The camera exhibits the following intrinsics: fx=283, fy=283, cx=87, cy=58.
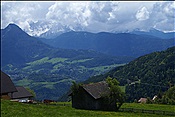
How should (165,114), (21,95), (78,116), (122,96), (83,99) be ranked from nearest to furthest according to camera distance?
(78,116)
(165,114)
(122,96)
(83,99)
(21,95)

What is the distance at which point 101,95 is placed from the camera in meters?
61.9

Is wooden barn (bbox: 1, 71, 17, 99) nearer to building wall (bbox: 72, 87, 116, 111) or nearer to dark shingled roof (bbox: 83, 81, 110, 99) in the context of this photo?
building wall (bbox: 72, 87, 116, 111)

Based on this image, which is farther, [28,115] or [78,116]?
[78,116]

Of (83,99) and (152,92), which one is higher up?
(83,99)

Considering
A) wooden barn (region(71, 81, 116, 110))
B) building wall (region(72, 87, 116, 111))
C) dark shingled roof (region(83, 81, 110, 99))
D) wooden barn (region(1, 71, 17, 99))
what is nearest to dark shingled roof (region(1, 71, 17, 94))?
wooden barn (region(1, 71, 17, 99))

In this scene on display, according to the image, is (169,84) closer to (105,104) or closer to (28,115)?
(105,104)

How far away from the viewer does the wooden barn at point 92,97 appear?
61781 millimetres

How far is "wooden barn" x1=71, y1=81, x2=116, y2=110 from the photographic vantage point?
61781mm

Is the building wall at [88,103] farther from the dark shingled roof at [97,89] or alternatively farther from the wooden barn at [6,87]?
the wooden barn at [6,87]

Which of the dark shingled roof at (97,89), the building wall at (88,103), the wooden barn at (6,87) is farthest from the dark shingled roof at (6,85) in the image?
the dark shingled roof at (97,89)

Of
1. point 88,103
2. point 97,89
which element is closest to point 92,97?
point 88,103

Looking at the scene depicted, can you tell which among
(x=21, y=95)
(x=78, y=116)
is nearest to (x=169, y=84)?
(x=21, y=95)

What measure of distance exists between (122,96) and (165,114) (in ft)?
34.6

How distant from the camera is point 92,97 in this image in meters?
62.1
